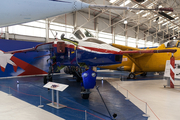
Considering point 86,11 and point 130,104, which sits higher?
point 86,11

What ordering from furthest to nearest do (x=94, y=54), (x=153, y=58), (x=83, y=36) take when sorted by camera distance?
1. (x=153, y=58)
2. (x=83, y=36)
3. (x=94, y=54)

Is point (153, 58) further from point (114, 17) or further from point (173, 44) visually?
point (114, 17)

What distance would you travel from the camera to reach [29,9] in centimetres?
116

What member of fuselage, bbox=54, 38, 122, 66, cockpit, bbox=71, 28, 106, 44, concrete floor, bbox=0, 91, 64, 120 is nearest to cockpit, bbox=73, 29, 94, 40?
cockpit, bbox=71, 28, 106, 44

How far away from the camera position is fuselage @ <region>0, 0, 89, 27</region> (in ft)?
3.60

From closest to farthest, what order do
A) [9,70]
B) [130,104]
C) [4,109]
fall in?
[4,109] < [130,104] < [9,70]

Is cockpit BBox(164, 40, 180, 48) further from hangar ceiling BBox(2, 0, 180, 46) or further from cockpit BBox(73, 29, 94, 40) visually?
cockpit BBox(73, 29, 94, 40)

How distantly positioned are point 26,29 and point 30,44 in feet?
8.88

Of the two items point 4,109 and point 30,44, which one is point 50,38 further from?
point 4,109

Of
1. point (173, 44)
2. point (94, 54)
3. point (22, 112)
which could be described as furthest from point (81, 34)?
point (173, 44)

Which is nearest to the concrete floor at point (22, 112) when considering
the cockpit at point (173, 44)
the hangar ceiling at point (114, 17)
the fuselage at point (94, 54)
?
the fuselage at point (94, 54)

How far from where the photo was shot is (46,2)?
3.85 feet

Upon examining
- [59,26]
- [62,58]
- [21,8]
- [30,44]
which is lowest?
[62,58]

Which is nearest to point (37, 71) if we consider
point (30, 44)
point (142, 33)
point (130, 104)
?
point (30, 44)
